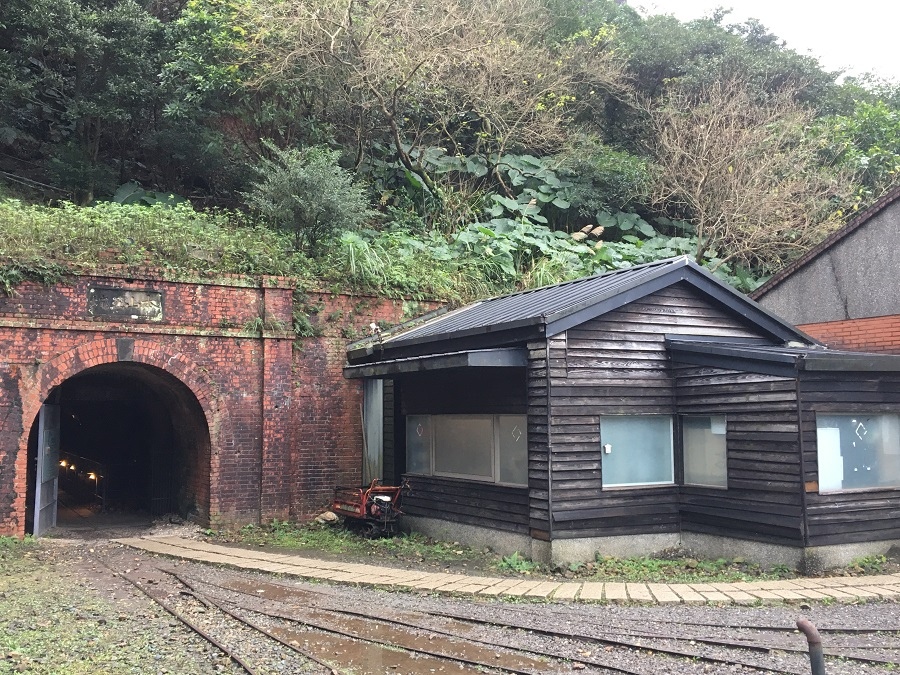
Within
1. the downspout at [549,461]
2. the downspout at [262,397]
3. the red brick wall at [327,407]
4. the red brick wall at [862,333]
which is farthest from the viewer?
the red brick wall at [327,407]

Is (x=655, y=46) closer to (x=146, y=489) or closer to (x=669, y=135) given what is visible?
(x=669, y=135)

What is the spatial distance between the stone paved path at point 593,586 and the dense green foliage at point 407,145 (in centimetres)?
568

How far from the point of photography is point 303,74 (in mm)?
18562

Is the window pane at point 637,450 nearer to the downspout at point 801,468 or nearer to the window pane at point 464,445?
the window pane at point 464,445

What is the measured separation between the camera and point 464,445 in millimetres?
12078

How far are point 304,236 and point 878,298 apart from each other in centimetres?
1044

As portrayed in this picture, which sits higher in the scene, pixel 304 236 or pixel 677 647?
pixel 304 236

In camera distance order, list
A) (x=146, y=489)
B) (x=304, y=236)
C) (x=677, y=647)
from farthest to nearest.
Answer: (x=146, y=489) < (x=304, y=236) < (x=677, y=647)

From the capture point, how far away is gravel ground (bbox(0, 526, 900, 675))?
240 inches

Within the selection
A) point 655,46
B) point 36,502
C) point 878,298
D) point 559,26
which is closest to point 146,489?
point 36,502

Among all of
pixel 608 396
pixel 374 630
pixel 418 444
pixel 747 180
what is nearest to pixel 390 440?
pixel 418 444

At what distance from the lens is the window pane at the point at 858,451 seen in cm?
981

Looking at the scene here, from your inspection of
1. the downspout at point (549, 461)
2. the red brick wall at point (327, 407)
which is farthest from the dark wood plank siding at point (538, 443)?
the red brick wall at point (327, 407)

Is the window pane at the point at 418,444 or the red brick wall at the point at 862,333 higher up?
the red brick wall at the point at 862,333
